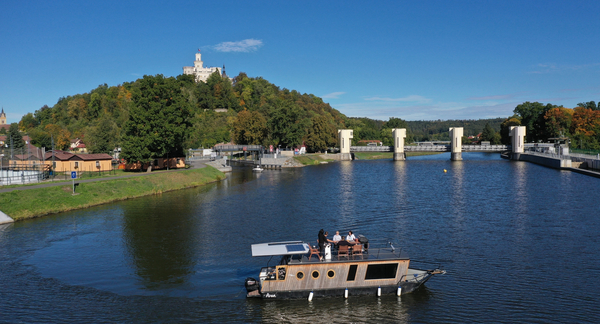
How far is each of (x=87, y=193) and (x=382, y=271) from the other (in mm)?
51722

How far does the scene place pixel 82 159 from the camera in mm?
84375

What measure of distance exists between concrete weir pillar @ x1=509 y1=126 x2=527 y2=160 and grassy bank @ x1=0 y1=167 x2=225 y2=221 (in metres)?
131

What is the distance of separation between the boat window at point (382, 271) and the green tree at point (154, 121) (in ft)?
220

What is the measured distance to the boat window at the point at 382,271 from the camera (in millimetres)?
28391

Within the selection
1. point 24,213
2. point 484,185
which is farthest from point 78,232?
point 484,185

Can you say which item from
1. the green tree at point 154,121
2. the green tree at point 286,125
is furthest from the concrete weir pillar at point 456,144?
the green tree at point 154,121

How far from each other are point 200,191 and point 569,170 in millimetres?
96605

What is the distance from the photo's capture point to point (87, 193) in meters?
63.4

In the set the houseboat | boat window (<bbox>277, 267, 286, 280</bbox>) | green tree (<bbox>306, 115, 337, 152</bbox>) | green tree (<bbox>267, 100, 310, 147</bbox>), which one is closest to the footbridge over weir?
green tree (<bbox>306, 115, 337, 152</bbox>)

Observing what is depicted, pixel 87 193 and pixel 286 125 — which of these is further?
pixel 286 125

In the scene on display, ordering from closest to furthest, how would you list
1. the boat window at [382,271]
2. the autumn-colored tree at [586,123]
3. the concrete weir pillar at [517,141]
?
the boat window at [382,271], the concrete weir pillar at [517,141], the autumn-colored tree at [586,123]

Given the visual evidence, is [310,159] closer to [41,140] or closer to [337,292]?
[41,140]

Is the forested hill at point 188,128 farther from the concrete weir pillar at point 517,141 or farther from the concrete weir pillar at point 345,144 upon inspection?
the concrete weir pillar at point 517,141

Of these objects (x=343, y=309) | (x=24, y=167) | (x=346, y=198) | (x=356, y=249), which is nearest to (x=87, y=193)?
(x=24, y=167)
